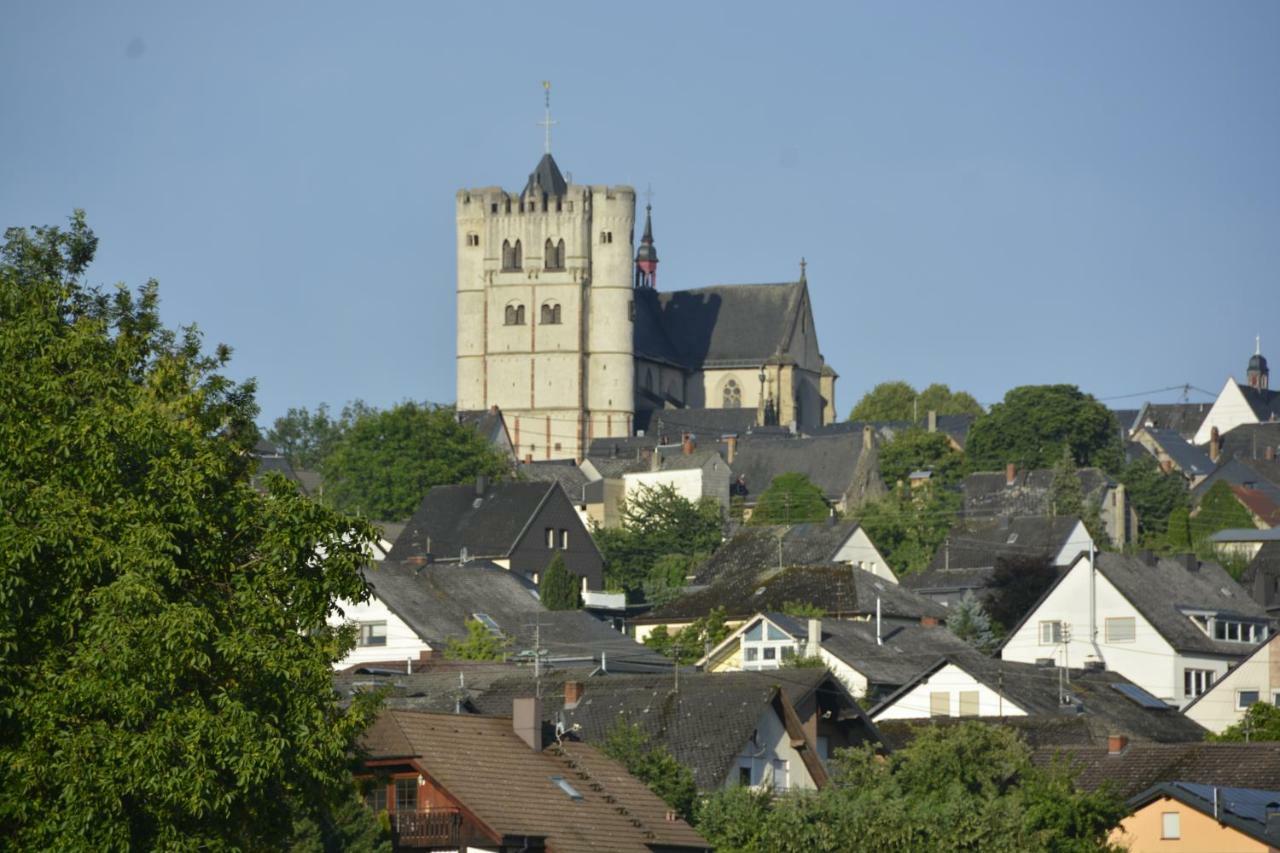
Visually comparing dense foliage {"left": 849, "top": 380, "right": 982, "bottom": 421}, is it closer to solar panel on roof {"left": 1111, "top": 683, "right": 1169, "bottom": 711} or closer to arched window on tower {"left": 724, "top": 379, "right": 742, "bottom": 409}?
arched window on tower {"left": 724, "top": 379, "right": 742, "bottom": 409}

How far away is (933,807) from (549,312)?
9890 cm

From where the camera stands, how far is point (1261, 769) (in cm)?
4569

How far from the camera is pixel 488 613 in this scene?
228 ft

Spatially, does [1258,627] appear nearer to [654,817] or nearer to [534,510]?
[534,510]

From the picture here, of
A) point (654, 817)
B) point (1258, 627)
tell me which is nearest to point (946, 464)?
point (1258, 627)

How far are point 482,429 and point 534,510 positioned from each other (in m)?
41.9

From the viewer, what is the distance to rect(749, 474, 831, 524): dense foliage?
355ft

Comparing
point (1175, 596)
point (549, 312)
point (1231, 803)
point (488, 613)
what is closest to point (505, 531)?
point (488, 613)

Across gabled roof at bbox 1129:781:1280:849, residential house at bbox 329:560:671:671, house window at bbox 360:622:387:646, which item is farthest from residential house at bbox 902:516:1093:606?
gabled roof at bbox 1129:781:1280:849

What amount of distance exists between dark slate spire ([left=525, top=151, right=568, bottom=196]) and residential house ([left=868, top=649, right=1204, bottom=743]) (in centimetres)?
8636

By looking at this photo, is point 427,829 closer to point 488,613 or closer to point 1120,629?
point 488,613

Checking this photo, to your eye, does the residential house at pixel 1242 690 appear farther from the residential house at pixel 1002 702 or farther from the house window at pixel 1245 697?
the residential house at pixel 1002 702

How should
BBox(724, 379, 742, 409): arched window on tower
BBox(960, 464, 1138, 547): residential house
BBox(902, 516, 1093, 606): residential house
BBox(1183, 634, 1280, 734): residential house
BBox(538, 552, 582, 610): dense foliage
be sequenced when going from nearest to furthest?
BBox(1183, 634, 1280, 734): residential house < BBox(538, 552, 582, 610): dense foliage < BBox(902, 516, 1093, 606): residential house < BBox(960, 464, 1138, 547): residential house < BBox(724, 379, 742, 409): arched window on tower

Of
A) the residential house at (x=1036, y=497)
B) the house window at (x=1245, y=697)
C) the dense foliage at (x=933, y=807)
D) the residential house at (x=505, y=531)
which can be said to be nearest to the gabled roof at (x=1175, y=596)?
the house window at (x=1245, y=697)
